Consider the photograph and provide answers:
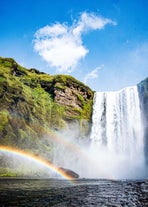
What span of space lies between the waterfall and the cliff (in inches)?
166

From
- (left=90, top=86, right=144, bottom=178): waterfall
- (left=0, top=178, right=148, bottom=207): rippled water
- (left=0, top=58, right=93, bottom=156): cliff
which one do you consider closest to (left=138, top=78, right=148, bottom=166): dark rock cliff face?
(left=90, top=86, right=144, bottom=178): waterfall

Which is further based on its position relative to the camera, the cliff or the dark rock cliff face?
the dark rock cliff face

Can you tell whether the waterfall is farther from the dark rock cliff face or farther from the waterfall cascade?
the dark rock cliff face

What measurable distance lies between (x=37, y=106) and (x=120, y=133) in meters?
24.0

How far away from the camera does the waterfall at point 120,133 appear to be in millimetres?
57281

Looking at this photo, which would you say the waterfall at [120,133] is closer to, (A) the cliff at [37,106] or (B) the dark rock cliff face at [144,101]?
(B) the dark rock cliff face at [144,101]

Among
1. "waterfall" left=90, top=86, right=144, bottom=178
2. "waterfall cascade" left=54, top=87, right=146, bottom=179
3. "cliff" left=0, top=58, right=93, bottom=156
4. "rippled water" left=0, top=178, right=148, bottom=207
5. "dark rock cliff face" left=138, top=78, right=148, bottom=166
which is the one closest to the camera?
"rippled water" left=0, top=178, right=148, bottom=207

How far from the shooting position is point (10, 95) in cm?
4662

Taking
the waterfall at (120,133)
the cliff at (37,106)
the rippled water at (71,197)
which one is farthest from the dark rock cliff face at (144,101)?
the rippled water at (71,197)

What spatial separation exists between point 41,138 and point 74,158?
40.6 ft

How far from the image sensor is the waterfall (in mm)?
57281

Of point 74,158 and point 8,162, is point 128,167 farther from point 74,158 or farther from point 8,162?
point 8,162

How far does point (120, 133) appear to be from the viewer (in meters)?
61.1

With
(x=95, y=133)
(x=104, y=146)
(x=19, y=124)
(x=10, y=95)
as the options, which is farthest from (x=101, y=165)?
(x=10, y=95)
